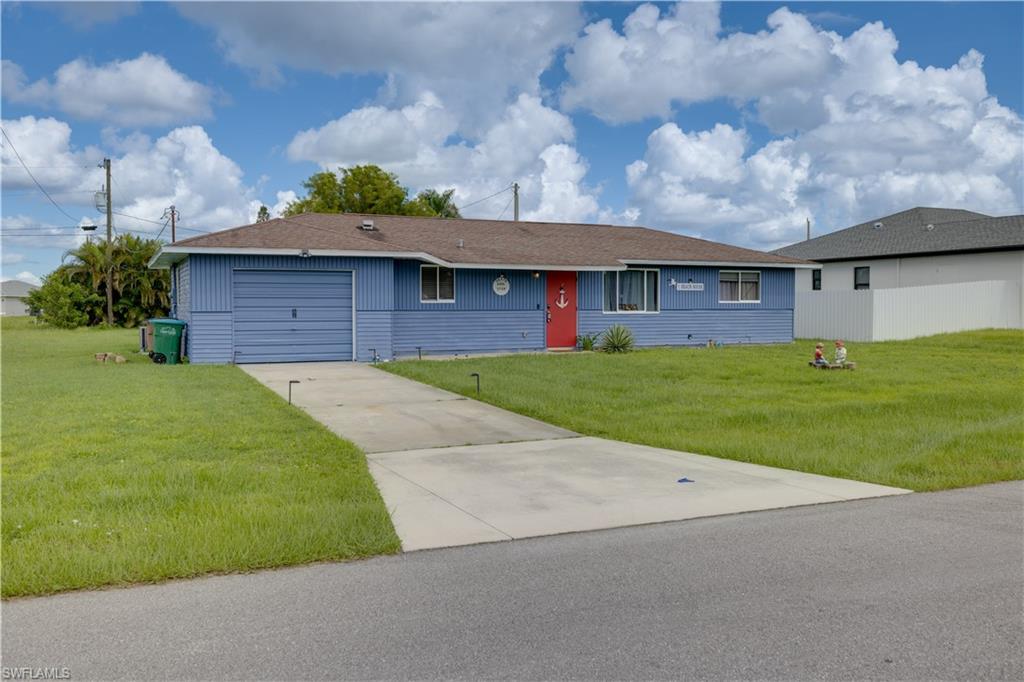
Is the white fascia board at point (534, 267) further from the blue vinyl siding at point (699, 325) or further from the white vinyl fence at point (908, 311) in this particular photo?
the white vinyl fence at point (908, 311)

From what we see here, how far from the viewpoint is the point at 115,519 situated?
6020 mm

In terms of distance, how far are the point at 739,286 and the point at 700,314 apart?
1899 millimetres

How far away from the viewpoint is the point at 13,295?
100625mm

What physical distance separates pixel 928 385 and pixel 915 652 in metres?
12.2

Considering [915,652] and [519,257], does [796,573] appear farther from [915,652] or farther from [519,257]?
[519,257]

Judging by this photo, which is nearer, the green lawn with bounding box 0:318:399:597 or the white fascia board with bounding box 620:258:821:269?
the green lawn with bounding box 0:318:399:597

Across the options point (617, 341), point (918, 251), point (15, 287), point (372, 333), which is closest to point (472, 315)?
point (372, 333)

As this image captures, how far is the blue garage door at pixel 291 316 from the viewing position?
64.2 ft

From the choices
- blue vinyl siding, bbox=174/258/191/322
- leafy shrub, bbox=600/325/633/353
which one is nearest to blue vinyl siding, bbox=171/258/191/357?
blue vinyl siding, bbox=174/258/191/322

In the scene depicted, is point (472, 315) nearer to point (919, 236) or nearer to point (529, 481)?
point (529, 481)

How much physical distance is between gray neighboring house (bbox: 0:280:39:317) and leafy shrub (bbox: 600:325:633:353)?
3374 inches

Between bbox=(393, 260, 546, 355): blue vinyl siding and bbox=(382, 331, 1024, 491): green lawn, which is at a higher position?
bbox=(393, 260, 546, 355): blue vinyl siding

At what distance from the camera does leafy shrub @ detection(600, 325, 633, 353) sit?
2330 centimetres

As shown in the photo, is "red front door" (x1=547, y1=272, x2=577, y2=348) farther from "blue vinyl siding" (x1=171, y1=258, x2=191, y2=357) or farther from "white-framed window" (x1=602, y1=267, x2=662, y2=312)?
"blue vinyl siding" (x1=171, y1=258, x2=191, y2=357)
